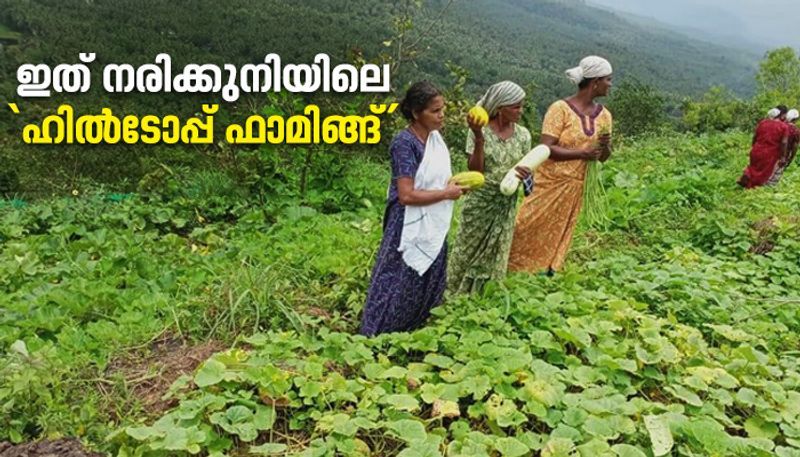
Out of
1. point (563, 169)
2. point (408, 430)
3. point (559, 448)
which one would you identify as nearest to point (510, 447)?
point (559, 448)

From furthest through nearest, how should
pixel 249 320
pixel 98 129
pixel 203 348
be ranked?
pixel 98 129 → pixel 249 320 → pixel 203 348

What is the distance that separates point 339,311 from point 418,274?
71cm

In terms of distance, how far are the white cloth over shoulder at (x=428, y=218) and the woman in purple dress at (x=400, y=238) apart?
0.02m

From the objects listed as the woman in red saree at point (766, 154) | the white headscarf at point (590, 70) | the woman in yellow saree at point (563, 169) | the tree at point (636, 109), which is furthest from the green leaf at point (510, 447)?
the tree at point (636, 109)

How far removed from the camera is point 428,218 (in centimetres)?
317

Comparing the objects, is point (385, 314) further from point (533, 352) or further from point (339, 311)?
point (533, 352)

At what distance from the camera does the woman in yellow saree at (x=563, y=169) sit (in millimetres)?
3830

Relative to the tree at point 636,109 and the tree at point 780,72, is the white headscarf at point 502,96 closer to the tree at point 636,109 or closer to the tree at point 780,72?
the tree at point 636,109

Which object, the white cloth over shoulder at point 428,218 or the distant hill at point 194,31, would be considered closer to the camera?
the white cloth over shoulder at point 428,218

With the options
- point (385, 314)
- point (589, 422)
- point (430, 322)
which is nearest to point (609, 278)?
point (430, 322)

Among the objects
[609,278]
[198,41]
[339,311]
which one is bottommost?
[339,311]

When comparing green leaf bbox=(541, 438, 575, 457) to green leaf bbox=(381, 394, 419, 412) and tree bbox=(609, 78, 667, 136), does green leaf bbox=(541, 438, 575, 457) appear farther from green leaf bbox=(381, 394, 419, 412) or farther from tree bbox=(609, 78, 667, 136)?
tree bbox=(609, 78, 667, 136)

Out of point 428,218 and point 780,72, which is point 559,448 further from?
point 780,72

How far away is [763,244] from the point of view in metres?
4.84
